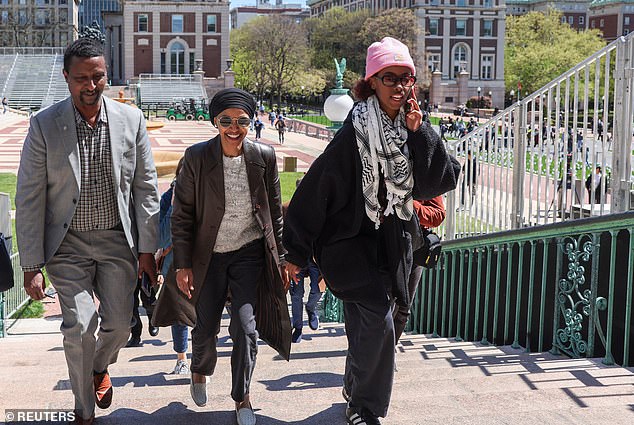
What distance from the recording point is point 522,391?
428 centimetres

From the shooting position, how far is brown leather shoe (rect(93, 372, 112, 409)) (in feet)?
13.6

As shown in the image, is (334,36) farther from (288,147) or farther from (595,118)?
(595,118)

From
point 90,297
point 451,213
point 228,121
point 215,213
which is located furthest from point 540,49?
point 90,297

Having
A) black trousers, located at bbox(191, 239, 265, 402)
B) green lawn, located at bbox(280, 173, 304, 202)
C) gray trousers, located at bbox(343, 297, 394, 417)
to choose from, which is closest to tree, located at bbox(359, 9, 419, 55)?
green lawn, located at bbox(280, 173, 304, 202)

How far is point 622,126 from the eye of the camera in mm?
5230

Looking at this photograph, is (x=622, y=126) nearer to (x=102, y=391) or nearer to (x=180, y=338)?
(x=180, y=338)

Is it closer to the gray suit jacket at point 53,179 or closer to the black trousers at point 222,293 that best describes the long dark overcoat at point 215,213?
the black trousers at point 222,293

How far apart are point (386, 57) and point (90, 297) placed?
5.78 feet

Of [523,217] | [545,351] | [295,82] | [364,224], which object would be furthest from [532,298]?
[295,82]

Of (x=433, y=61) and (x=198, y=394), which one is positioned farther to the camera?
(x=433, y=61)

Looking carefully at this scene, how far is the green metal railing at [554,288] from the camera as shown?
494 cm

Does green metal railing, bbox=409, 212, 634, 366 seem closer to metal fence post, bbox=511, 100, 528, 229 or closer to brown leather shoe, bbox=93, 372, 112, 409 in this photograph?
metal fence post, bbox=511, 100, 528, 229

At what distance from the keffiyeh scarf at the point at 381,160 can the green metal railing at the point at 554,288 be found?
151 centimetres

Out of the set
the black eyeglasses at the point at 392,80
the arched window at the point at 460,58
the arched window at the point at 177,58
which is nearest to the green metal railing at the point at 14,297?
the black eyeglasses at the point at 392,80
